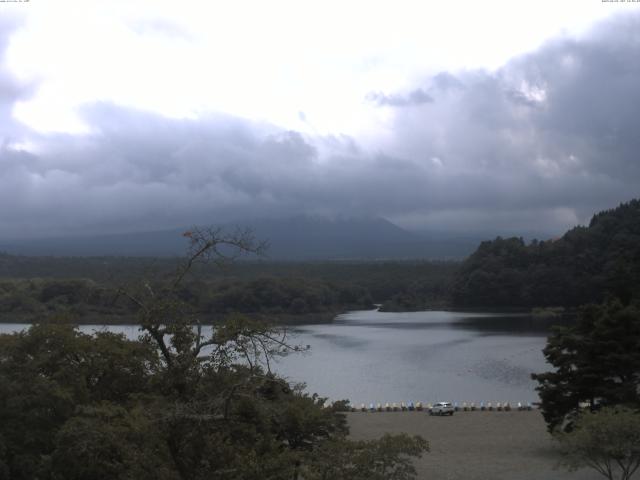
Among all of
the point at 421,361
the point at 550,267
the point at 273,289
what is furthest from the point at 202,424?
the point at 550,267

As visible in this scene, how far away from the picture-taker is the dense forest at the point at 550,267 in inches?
2736

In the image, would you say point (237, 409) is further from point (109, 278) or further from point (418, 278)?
point (418, 278)

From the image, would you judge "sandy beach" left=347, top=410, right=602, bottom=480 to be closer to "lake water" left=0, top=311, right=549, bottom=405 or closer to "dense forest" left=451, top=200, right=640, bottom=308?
"lake water" left=0, top=311, right=549, bottom=405

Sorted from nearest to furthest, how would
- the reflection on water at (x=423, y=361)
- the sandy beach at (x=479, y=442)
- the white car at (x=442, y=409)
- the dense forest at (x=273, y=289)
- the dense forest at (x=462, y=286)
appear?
the sandy beach at (x=479, y=442), the white car at (x=442, y=409), the reflection on water at (x=423, y=361), the dense forest at (x=273, y=289), the dense forest at (x=462, y=286)

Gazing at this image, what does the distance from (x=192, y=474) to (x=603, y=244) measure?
72.7 metres

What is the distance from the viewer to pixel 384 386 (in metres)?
31.6

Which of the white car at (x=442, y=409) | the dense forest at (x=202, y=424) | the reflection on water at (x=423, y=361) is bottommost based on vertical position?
the reflection on water at (x=423, y=361)

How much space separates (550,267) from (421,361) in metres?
38.3

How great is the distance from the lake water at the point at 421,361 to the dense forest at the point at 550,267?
9.31m

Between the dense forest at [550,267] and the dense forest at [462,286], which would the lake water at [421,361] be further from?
the dense forest at [550,267]

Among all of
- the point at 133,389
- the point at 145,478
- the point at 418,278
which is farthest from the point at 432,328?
the point at 145,478

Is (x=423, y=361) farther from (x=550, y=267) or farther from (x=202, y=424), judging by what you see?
(x=550, y=267)

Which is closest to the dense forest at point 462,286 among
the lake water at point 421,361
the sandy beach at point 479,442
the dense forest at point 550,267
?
the dense forest at point 550,267

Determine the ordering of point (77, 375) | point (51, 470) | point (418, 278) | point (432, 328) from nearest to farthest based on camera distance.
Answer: point (51, 470), point (77, 375), point (432, 328), point (418, 278)
